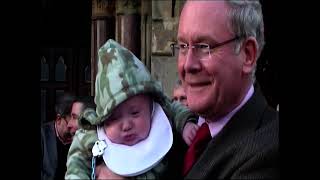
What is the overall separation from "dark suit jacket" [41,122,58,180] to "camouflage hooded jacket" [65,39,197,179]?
949 millimetres

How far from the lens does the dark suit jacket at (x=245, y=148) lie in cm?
157

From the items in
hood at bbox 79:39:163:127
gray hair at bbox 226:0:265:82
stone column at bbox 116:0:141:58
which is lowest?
hood at bbox 79:39:163:127

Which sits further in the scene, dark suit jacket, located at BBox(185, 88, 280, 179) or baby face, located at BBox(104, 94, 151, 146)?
baby face, located at BBox(104, 94, 151, 146)

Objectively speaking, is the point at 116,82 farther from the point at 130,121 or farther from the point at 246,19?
the point at 246,19

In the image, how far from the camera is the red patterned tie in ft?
5.51

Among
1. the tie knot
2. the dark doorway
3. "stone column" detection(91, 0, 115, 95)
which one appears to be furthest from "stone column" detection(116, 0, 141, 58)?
the tie knot

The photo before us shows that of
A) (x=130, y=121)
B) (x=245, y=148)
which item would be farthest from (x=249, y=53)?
(x=130, y=121)

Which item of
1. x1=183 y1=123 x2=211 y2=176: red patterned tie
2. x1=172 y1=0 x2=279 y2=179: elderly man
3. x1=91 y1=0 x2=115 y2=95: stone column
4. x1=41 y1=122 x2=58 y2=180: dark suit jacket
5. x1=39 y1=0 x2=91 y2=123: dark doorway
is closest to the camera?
x1=172 y1=0 x2=279 y2=179: elderly man

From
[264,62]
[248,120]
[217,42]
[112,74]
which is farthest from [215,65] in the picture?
[264,62]

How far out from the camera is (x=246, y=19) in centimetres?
158

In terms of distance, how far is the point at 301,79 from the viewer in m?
1.54

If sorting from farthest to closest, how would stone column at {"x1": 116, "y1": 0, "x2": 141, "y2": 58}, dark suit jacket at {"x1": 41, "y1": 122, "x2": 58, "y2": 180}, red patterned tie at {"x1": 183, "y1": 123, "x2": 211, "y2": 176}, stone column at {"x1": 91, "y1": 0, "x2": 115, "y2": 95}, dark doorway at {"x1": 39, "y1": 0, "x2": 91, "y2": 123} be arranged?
dark doorway at {"x1": 39, "y1": 0, "x2": 91, "y2": 123}
stone column at {"x1": 91, "y1": 0, "x2": 115, "y2": 95}
stone column at {"x1": 116, "y1": 0, "x2": 141, "y2": 58}
dark suit jacket at {"x1": 41, "y1": 122, "x2": 58, "y2": 180}
red patterned tie at {"x1": 183, "y1": 123, "x2": 211, "y2": 176}

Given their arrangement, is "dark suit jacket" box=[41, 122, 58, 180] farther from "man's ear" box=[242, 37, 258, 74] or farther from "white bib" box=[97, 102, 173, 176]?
"man's ear" box=[242, 37, 258, 74]

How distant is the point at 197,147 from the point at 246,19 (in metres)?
0.33
